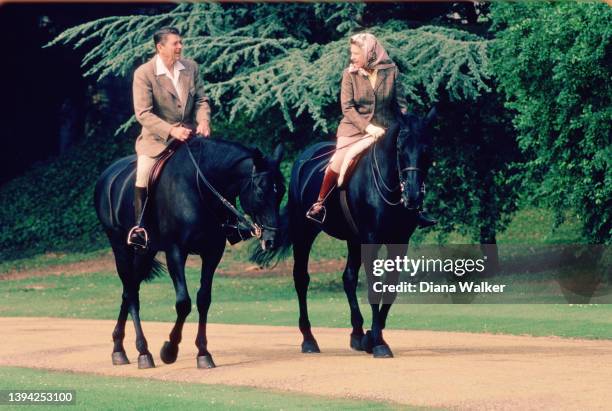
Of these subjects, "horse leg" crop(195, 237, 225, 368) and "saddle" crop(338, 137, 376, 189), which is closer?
"horse leg" crop(195, 237, 225, 368)

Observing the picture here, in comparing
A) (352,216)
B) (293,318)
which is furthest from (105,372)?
(293,318)

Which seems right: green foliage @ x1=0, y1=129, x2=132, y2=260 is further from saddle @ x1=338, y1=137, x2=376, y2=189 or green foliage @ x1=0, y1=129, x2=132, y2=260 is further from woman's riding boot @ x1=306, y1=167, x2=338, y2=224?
saddle @ x1=338, y1=137, x2=376, y2=189

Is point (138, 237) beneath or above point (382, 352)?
above

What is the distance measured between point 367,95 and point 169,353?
3.45 meters

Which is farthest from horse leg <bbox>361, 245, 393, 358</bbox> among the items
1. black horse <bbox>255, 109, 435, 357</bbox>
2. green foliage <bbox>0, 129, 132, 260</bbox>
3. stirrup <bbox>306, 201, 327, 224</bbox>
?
green foliage <bbox>0, 129, 132, 260</bbox>

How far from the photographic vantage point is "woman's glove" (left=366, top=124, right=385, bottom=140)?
1465 cm

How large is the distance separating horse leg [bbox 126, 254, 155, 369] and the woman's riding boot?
6.05 ft

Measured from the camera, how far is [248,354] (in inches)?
594

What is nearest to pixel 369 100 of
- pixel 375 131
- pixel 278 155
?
pixel 375 131

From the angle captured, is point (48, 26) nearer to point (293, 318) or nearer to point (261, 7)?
point (261, 7)

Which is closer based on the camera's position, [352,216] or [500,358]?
[500,358]

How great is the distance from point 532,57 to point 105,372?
11578mm

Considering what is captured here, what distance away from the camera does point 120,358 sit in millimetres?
14844

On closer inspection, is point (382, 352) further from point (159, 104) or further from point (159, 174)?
point (159, 104)
